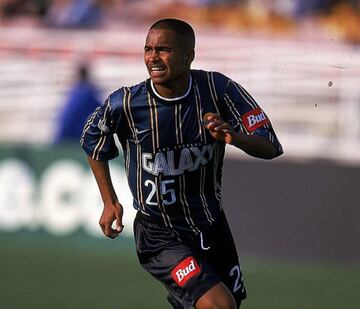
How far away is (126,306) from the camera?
969 centimetres

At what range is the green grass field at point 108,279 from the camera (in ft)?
32.5

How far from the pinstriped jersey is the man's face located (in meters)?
0.20

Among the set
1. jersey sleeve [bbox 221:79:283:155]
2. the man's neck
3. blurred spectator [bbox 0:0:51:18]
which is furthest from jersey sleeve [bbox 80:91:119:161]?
blurred spectator [bbox 0:0:51:18]

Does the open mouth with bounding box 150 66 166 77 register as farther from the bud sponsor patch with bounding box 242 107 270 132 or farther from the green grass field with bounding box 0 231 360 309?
the green grass field with bounding box 0 231 360 309

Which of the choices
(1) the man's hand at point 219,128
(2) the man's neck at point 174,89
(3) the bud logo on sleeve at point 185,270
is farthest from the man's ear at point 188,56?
(3) the bud logo on sleeve at point 185,270

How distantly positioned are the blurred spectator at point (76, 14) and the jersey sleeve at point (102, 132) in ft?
28.3

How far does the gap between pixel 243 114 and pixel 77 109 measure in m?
6.75

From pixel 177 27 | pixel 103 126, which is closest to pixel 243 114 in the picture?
pixel 177 27

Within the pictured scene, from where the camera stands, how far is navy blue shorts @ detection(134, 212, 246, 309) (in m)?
6.43

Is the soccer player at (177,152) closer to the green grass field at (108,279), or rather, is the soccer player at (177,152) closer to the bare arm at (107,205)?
the bare arm at (107,205)

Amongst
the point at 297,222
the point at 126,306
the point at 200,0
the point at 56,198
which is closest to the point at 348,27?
the point at 200,0

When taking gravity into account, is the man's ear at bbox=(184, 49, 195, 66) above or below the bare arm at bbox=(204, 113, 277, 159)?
above

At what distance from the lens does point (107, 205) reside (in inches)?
259

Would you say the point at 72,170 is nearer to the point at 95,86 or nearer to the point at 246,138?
the point at 95,86
